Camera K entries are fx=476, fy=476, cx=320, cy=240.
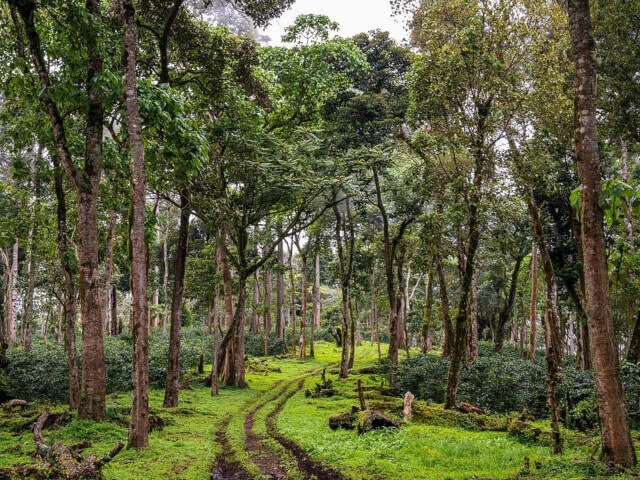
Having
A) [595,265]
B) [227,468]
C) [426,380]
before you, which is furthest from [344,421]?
[595,265]

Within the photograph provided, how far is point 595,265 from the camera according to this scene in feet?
21.0

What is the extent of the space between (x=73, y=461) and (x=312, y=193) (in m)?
11.7

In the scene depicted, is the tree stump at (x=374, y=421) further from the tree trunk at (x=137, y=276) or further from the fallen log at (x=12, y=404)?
the fallen log at (x=12, y=404)

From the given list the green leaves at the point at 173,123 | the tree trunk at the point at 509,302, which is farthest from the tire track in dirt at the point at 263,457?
the tree trunk at the point at 509,302

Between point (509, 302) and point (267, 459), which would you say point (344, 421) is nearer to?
point (267, 459)

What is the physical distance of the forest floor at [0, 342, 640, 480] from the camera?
7.44 metres

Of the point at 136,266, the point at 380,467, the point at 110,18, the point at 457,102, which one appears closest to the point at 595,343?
the point at 380,467

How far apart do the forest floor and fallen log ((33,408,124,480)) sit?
0.18 meters

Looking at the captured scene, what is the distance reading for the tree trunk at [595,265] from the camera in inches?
243

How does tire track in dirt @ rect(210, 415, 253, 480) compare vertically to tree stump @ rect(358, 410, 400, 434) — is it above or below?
below

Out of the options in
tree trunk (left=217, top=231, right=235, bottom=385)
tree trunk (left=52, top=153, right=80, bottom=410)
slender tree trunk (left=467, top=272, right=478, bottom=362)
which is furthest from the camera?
slender tree trunk (left=467, top=272, right=478, bottom=362)

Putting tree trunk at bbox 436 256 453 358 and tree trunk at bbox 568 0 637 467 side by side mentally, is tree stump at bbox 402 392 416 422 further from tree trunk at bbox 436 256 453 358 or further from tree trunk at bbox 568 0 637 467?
tree trunk at bbox 436 256 453 358

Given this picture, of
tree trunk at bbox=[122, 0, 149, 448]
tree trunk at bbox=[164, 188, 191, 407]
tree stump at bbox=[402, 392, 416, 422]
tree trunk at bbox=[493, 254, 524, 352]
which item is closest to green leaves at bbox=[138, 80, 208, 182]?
tree trunk at bbox=[122, 0, 149, 448]

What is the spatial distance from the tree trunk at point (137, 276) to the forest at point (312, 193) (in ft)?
0.14
